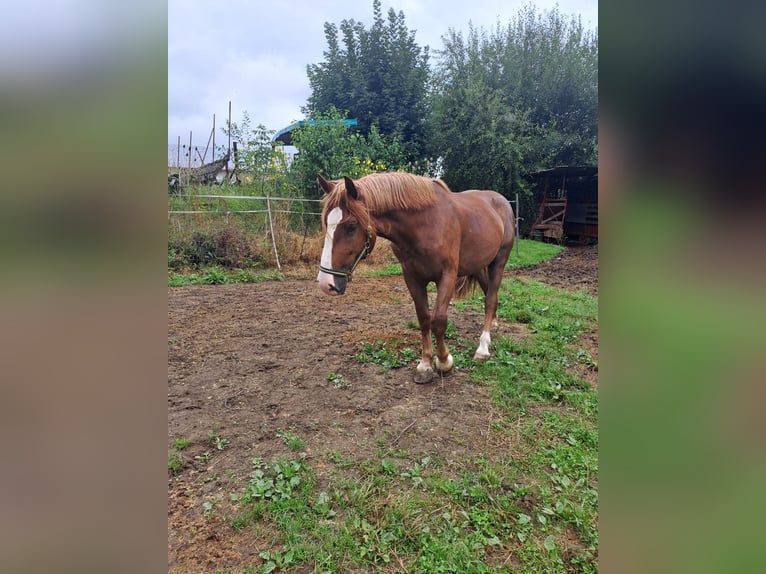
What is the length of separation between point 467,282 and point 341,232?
233 cm

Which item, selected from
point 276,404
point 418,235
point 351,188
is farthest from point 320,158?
point 276,404

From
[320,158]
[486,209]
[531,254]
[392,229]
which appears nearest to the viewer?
[392,229]

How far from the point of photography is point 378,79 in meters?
17.2

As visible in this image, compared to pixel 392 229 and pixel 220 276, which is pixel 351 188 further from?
pixel 220 276

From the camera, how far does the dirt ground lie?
194 cm

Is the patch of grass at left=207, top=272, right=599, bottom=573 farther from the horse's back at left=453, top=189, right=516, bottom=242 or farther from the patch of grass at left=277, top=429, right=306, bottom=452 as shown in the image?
the horse's back at left=453, top=189, right=516, bottom=242

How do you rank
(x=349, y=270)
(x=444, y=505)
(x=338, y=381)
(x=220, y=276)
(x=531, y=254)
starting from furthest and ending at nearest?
(x=531, y=254)
(x=220, y=276)
(x=338, y=381)
(x=349, y=270)
(x=444, y=505)

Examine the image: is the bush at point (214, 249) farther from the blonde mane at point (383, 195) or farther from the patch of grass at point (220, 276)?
the blonde mane at point (383, 195)

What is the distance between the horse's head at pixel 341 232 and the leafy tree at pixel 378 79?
14138 mm

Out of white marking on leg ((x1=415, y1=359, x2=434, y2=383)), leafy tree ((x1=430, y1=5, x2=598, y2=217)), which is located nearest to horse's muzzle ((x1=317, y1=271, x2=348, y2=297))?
white marking on leg ((x1=415, y1=359, x2=434, y2=383))

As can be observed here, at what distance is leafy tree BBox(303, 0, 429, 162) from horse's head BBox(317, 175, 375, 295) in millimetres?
14138
